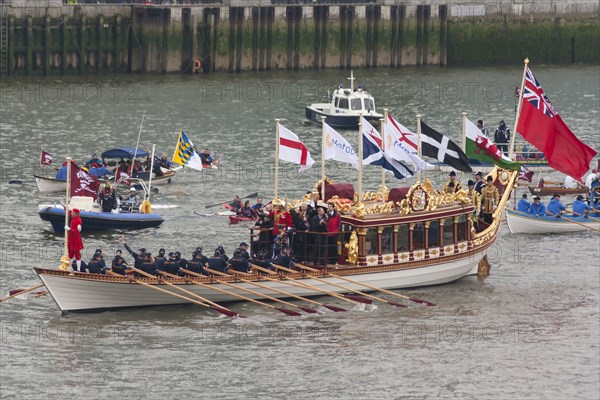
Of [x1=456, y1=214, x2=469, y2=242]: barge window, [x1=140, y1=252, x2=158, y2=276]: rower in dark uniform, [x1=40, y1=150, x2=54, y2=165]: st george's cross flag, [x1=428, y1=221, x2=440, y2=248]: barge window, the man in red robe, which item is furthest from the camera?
[x1=40, y1=150, x2=54, y2=165]: st george's cross flag

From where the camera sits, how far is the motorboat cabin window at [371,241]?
48.5 m

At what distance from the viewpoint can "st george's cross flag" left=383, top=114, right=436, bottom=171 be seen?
4991 cm

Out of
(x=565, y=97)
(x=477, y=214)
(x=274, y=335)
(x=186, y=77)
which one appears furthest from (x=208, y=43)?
(x=274, y=335)

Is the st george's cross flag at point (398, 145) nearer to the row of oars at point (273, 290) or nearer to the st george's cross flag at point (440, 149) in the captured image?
the st george's cross flag at point (440, 149)

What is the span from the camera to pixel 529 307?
48.8 metres

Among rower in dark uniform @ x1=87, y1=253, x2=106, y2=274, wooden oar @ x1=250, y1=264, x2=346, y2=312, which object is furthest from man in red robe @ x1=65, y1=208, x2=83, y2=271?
wooden oar @ x1=250, y1=264, x2=346, y2=312

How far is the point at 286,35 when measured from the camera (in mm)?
99125

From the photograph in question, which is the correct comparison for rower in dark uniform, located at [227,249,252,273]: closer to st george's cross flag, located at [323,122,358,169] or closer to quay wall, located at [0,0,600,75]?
st george's cross flag, located at [323,122,358,169]

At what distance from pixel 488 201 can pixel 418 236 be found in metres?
5.13

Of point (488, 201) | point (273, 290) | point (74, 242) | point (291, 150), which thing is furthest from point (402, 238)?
point (74, 242)

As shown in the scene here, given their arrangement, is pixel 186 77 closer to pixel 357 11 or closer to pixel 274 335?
pixel 357 11

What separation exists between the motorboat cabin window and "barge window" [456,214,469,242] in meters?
3.22

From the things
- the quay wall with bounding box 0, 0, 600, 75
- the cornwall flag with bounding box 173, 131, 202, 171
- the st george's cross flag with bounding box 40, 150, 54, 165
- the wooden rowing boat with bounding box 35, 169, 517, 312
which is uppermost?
the quay wall with bounding box 0, 0, 600, 75

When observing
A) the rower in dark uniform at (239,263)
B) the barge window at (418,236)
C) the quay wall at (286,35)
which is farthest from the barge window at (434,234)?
the quay wall at (286,35)
